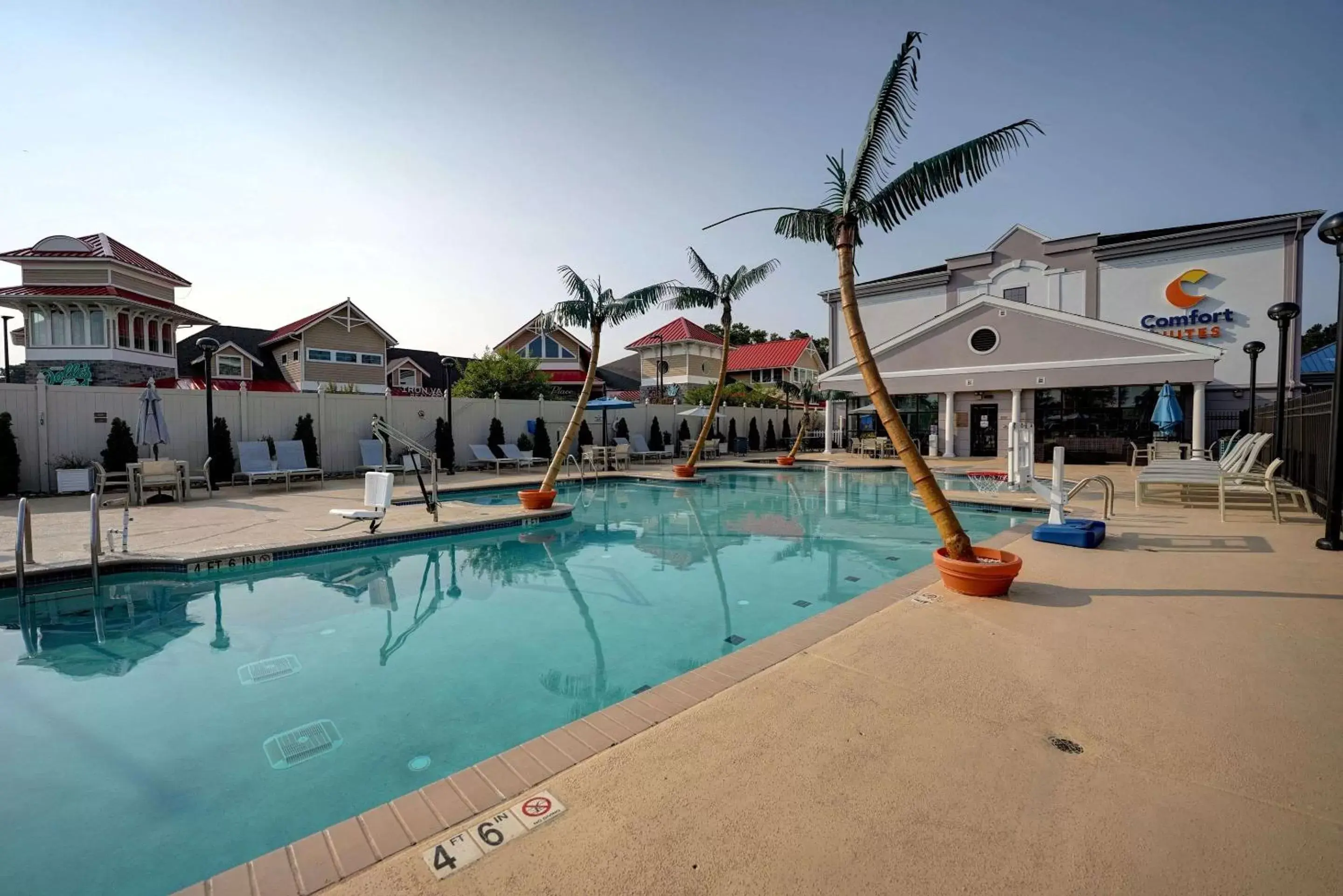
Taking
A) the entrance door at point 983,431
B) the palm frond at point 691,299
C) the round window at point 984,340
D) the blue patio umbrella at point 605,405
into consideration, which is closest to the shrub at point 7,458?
the blue patio umbrella at point 605,405

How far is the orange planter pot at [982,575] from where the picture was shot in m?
5.10

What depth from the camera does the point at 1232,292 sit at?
22.5 meters

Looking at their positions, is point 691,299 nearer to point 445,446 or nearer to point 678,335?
point 445,446

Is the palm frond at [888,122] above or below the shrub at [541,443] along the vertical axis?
above

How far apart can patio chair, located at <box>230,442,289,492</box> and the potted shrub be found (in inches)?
94.7

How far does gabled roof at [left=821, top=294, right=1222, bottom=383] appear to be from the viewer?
19.1 m

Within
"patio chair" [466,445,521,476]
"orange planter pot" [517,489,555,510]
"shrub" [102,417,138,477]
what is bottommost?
"orange planter pot" [517,489,555,510]

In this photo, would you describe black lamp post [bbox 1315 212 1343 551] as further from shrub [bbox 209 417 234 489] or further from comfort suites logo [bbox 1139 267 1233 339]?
comfort suites logo [bbox 1139 267 1233 339]

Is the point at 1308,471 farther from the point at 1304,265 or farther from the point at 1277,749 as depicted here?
the point at 1304,265

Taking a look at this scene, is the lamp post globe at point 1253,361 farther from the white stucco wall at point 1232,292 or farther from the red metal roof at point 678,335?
the red metal roof at point 678,335

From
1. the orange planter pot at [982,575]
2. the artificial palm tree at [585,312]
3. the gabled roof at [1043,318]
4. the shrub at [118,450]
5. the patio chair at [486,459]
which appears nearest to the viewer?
the orange planter pot at [982,575]

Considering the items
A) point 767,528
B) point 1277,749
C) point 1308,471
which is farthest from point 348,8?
point 1308,471

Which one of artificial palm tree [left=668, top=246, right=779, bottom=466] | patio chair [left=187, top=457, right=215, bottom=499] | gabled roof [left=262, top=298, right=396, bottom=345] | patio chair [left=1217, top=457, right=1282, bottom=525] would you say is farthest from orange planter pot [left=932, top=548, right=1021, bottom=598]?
gabled roof [left=262, top=298, right=396, bottom=345]

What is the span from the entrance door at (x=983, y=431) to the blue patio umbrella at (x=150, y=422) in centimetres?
2517
